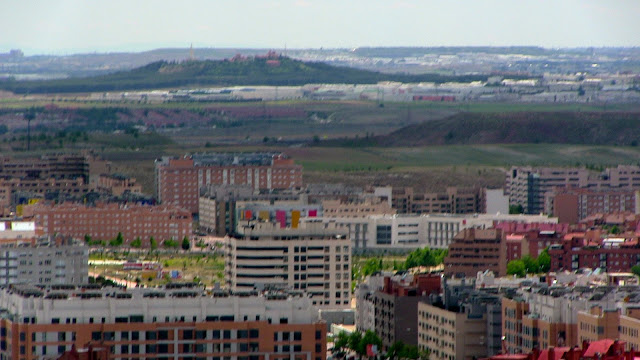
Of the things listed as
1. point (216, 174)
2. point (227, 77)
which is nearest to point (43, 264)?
point (216, 174)

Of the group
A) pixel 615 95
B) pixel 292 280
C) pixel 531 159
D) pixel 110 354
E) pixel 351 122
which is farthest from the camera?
pixel 615 95

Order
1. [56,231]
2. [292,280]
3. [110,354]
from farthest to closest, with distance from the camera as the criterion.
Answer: [56,231] → [292,280] → [110,354]

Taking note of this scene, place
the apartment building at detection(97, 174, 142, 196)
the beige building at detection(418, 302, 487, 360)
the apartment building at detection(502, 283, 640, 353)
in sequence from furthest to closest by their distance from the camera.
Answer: the apartment building at detection(97, 174, 142, 196)
the beige building at detection(418, 302, 487, 360)
the apartment building at detection(502, 283, 640, 353)

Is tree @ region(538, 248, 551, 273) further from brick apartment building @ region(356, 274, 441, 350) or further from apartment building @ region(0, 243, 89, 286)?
apartment building @ region(0, 243, 89, 286)

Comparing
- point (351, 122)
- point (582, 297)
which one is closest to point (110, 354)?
point (582, 297)

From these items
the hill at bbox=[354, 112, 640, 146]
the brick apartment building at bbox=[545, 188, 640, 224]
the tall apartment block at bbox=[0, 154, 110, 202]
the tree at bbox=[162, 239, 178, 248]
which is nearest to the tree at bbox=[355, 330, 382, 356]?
the tree at bbox=[162, 239, 178, 248]

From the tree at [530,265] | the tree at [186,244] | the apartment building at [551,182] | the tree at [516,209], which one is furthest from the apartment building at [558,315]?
the apartment building at [551,182]

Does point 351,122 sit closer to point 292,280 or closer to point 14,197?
point 14,197

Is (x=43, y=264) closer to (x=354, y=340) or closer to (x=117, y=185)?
(x=354, y=340)
